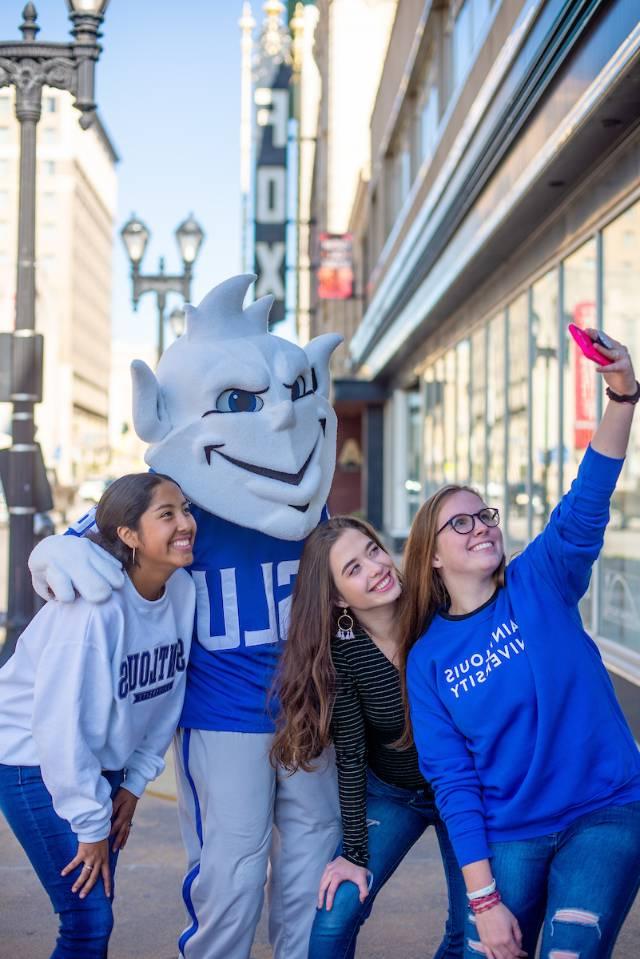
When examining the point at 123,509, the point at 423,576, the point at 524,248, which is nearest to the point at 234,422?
the point at 123,509

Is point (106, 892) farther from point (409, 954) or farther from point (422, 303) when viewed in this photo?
point (422, 303)

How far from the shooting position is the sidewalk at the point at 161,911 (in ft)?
13.1

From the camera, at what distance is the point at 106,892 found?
3.08 meters

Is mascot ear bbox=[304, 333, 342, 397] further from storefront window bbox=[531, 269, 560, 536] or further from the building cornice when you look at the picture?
storefront window bbox=[531, 269, 560, 536]

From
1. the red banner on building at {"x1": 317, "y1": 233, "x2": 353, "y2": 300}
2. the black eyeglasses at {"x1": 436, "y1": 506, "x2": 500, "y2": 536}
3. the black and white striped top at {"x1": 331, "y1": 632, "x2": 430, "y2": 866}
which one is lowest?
the black and white striped top at {"x1": 331, "y1": 632, "x2": 430, "y2": 866}

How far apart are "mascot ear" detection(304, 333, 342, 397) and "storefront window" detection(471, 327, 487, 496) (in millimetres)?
8242

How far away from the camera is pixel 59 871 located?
304 cm

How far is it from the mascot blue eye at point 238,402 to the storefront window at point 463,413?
9.78 m

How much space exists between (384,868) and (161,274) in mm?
12032

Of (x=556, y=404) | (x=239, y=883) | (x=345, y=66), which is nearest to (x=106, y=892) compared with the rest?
(x=239, y=883)

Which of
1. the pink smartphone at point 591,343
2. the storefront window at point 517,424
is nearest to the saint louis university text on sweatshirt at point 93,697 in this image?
the pink smartphone at point 591,343

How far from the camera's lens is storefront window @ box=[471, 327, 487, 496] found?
1211cm

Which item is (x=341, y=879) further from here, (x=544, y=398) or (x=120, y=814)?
(x=544, y=398)

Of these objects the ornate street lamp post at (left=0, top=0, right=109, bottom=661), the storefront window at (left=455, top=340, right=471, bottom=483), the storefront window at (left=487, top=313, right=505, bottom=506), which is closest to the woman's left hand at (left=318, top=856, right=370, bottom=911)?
the ornate street lamp post at (left=0, top=0, right=109, bottom=661)
